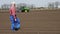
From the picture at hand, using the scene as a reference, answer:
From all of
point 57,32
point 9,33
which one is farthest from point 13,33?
point 57,32

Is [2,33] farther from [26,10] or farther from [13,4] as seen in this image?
[26,10]

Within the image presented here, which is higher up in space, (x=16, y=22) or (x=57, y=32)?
(x=16, y=22)

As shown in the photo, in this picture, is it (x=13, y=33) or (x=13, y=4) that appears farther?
(x=13, y=33)

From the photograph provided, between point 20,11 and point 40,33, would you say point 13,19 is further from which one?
point 20,11

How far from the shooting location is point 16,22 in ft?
24.4

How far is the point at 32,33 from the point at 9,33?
0.84 m

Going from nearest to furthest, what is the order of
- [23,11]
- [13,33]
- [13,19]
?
[13,19] < [13,33] < [23,11]

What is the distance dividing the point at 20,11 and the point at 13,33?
1151cm

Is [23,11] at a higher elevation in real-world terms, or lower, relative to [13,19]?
lower

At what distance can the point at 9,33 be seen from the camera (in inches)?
409

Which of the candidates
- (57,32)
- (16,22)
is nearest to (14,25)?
(16,22)

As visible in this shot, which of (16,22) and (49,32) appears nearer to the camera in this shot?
(16,22)

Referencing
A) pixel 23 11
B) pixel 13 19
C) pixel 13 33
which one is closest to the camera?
pixel 13 19

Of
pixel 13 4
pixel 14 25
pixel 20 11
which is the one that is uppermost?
pixel 13 4
